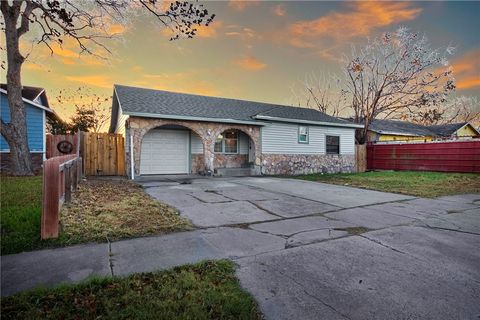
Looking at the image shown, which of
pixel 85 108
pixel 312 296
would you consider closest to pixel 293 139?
pixel 312 296

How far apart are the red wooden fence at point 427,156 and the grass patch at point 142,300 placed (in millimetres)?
18283

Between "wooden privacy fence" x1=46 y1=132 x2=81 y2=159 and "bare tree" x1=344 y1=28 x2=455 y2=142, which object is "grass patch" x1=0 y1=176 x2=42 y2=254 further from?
"bare tree" x1=344 y1=28 x2=455 y2=142

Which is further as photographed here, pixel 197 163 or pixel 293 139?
pixel 293 139

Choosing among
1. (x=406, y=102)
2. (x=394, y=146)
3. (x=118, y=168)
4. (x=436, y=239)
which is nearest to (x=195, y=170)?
(x=118, y=168)

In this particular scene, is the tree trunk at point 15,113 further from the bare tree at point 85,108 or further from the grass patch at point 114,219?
the bare tree at point 85,108

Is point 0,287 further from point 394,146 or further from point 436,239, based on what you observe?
point 394,146

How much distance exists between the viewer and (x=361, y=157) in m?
20.4

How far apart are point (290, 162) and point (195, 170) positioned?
19.5 feet

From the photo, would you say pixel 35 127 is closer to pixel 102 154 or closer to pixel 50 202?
pixel 102 154

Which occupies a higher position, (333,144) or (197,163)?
(333,144)

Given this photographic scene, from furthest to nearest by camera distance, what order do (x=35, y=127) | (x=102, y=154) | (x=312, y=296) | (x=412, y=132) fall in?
(x=412, y=132)
(x=102, y=154)
(x=35, y=127)
(x=312, y=296)

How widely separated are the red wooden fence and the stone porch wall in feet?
35.1

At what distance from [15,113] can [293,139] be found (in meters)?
13.7

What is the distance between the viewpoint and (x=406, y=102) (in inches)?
880
